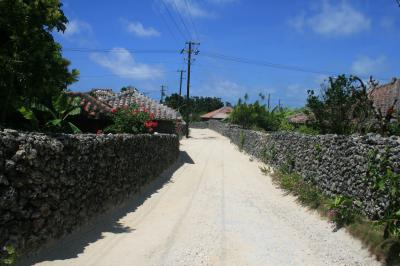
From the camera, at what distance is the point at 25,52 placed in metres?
10.6

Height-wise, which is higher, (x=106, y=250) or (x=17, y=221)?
(x=17, y=221)

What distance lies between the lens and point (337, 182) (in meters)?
11.8

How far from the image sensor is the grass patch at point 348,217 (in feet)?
25.6

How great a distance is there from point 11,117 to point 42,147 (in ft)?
23.6

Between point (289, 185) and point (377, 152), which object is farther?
point (289, 185)

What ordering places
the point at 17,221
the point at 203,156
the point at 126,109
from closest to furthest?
the point at 17,221 < the point at 126,109 < the point at 203,156

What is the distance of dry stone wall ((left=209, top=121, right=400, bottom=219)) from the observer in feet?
30.0

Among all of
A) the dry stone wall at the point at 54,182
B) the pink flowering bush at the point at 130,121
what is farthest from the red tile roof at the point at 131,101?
the dry stone wall at the point at 54,182

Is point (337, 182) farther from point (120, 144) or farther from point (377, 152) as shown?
point (120, 144)

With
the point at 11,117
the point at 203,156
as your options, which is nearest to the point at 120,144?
the point at 11,117

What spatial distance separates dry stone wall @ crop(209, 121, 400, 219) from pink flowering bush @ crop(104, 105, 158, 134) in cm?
582

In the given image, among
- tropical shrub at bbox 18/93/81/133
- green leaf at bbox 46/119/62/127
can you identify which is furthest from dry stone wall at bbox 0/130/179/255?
tropical shrub at bbox 18/93/81/133

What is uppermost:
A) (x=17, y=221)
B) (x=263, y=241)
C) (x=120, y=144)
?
(x=120, y=144)

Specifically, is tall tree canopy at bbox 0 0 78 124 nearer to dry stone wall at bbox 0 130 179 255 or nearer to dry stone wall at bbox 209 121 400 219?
dry stone wall at bbox 0 130 179 255
